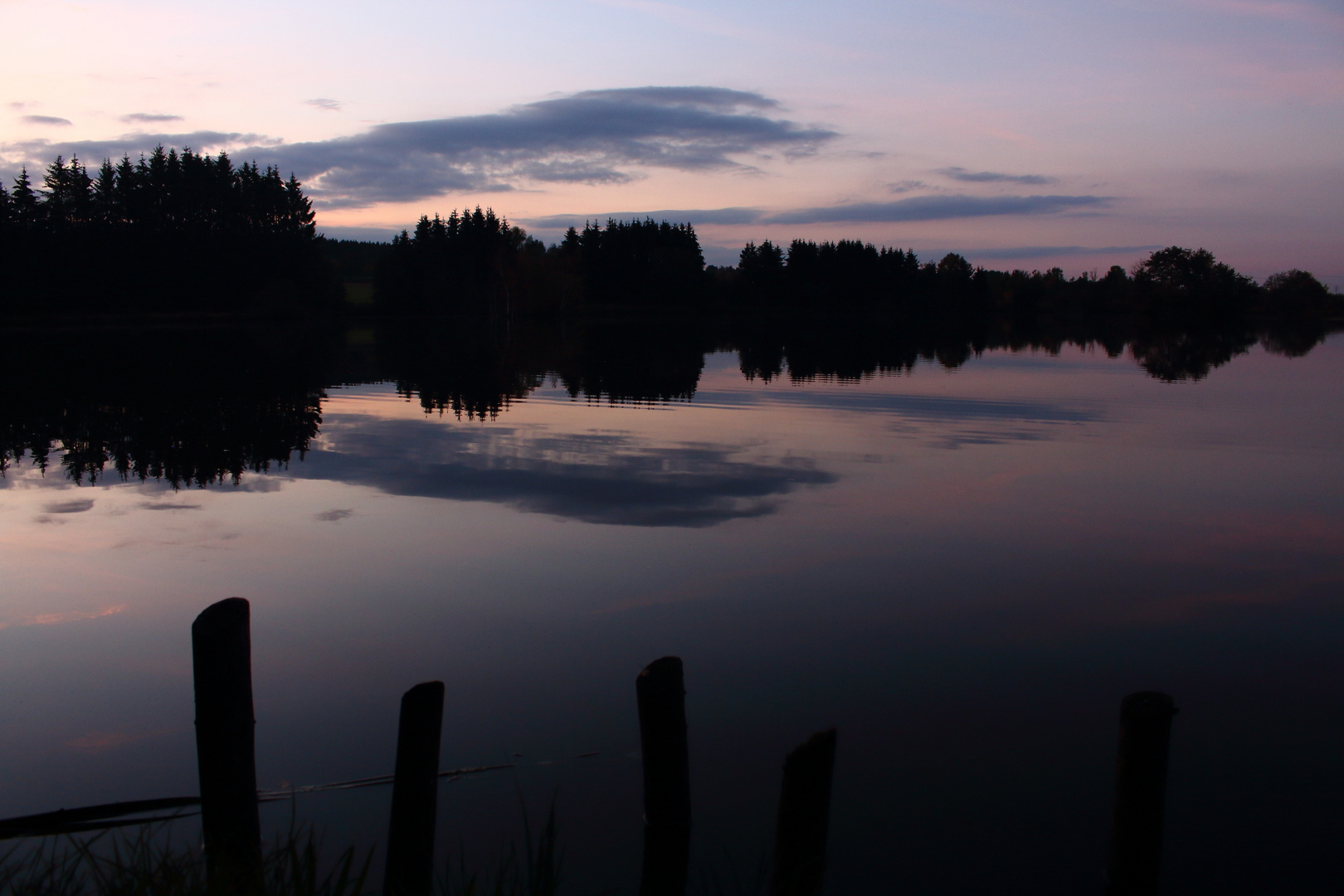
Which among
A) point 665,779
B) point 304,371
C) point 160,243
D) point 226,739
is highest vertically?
point 160,243

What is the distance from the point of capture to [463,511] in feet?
42.5

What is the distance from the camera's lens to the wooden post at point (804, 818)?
14.6ft

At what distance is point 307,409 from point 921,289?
148 metres

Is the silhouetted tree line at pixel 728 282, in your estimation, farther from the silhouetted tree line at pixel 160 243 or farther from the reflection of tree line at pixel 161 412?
the reflection of tree line at pixel 161 412

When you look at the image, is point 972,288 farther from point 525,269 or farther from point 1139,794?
point 1139,794

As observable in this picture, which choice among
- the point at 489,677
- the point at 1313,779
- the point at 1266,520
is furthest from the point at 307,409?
the point at 1313,779

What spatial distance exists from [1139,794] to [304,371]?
36456 mm

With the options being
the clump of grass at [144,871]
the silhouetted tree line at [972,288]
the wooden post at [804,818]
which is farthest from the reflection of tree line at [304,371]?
the silhouetted tree line at [972,288]

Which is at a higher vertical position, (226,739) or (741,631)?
(226,739)

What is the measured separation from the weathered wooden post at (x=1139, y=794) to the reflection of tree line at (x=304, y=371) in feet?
46.1

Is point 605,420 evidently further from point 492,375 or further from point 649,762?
point 649,762

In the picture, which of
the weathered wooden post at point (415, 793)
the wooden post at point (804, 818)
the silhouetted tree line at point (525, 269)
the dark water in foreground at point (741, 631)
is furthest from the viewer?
the silhouetted tree line at point (525, 269)

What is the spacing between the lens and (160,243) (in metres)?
88.9

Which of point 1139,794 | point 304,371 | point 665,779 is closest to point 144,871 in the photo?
point 665,779
